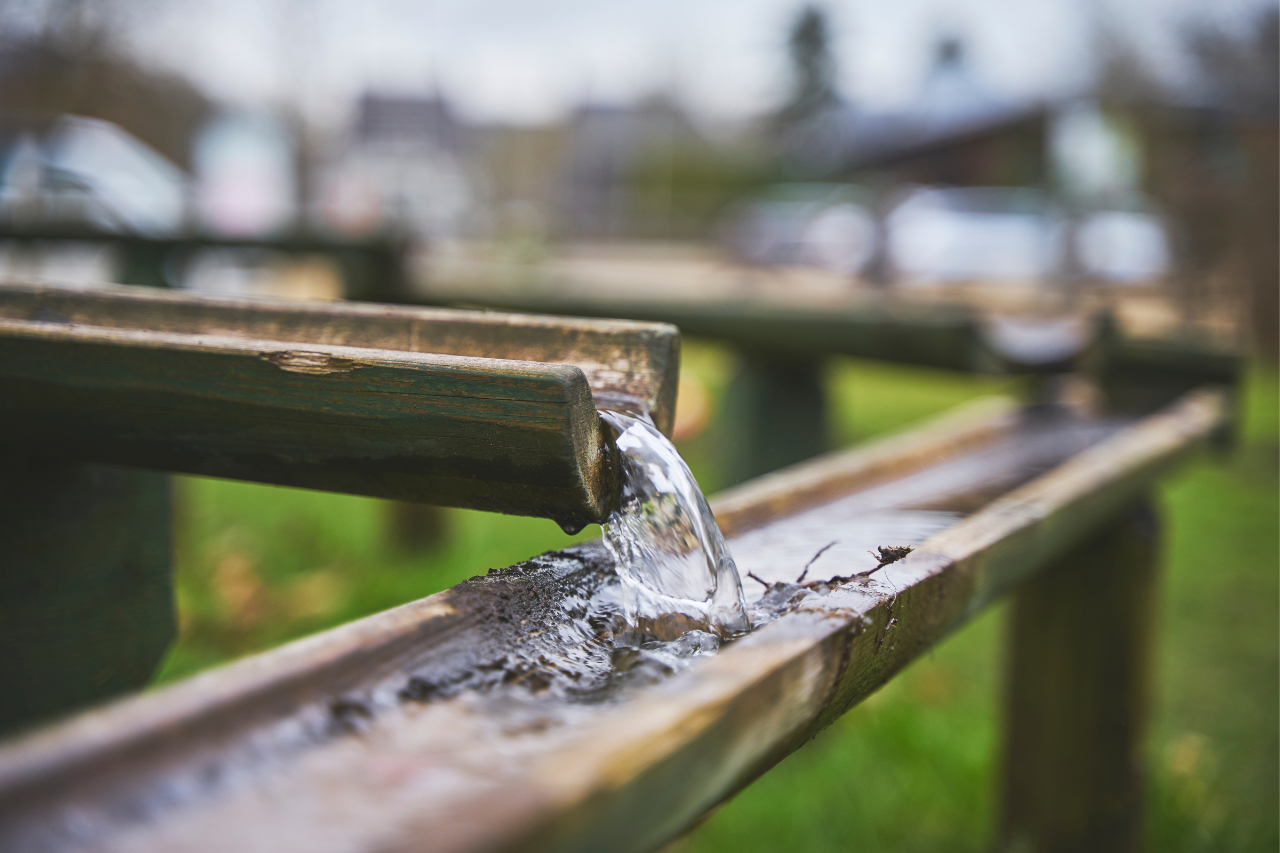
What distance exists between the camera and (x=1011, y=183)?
21875mm

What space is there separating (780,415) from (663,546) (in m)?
2.34

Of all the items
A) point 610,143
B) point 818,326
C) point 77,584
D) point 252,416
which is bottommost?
point 77,584

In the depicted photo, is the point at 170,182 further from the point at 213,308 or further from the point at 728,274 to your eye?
the point at 728,274

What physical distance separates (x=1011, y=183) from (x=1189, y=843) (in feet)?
71.2

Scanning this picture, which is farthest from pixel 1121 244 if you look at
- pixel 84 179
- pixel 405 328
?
pixel 405 328

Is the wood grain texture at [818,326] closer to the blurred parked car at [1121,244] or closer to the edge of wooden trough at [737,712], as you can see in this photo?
the edge of wooden trough at [737,712]

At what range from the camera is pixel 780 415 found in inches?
126

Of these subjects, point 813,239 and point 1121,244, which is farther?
point 813,239

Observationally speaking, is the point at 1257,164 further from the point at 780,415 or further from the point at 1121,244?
the point at 780,415

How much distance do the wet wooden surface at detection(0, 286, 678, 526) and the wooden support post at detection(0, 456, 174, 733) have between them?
160 mm

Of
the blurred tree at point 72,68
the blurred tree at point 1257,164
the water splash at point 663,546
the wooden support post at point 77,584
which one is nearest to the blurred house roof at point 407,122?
the blurred tree at point 1257,164

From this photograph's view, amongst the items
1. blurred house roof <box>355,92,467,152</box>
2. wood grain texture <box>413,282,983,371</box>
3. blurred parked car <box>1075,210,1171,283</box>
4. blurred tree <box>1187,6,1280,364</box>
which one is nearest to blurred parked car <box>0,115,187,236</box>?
wood grain texture <box>413,282,983,371</box>

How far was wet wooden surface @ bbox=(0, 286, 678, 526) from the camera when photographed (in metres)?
0.77

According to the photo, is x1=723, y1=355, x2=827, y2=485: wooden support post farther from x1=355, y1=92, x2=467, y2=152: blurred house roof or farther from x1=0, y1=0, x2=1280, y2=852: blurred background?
x1=355, y1=92, x2=467, y2=152: blurred house roof
